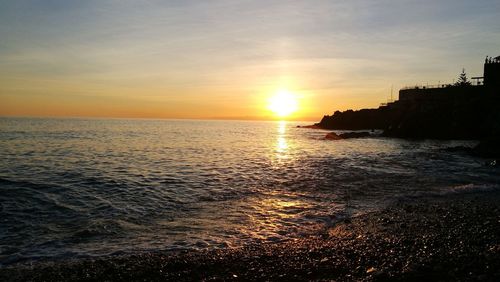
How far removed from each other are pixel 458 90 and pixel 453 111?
12.5 meters

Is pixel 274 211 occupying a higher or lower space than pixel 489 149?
lower

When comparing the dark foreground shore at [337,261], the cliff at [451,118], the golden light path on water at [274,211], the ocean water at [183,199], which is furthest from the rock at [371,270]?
the cliff at [451,118]

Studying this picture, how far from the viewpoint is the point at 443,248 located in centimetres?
895

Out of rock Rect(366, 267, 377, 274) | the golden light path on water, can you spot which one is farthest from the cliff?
rock Rect(366, 267, 377, 274)

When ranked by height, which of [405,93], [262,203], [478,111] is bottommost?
[262,203]

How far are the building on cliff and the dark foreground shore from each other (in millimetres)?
64413

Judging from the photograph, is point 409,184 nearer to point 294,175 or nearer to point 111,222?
point 294,175

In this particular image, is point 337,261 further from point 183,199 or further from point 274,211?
point 183,199

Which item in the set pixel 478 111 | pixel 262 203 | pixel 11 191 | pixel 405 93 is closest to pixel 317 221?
pixel 262 203

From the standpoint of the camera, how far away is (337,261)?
8320mm

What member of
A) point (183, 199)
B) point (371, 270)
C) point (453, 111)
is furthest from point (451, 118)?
point (371, 270)

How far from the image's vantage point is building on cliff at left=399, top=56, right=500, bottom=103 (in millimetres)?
62562

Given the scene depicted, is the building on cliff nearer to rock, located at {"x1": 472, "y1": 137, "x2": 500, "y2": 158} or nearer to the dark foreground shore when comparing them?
rock, located at {"x1": 472, "y1": 137, "x2": 500, "y2": 158}

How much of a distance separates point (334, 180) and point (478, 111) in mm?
50508
